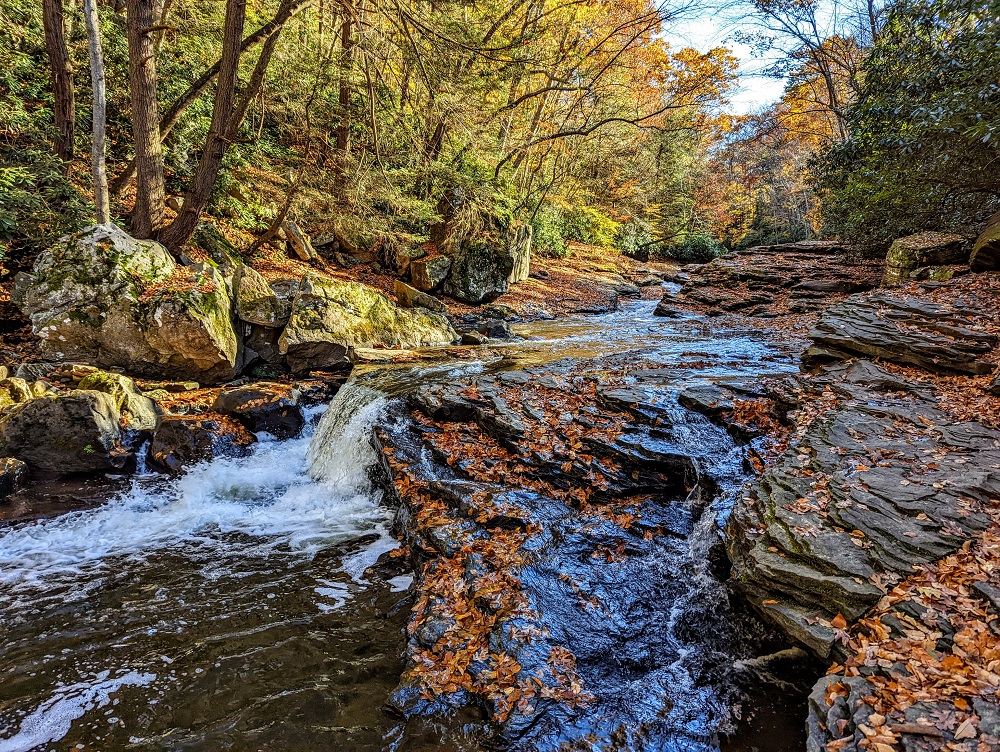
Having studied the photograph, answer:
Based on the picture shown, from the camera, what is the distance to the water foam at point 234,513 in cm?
494

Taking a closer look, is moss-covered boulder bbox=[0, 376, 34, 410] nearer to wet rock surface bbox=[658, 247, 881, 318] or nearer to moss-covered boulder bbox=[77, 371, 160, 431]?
moss-covered boulder bbox=[77, 371, 160, 431]

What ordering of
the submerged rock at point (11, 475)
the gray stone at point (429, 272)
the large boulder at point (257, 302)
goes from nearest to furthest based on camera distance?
the submerged rock at point (11, 475)
the large boulder at point (257, 302)
the gray stone at point (429, 272)

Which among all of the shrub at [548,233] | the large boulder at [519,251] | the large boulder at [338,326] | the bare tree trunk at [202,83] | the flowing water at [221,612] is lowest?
the flowing water at [221,612]

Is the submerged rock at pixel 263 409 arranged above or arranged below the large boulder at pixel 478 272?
below

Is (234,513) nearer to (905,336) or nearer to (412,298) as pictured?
(412,298)

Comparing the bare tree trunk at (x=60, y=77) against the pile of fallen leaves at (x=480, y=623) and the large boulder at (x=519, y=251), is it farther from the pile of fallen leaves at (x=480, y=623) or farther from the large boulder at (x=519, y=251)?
the large boulder at (x=519, y=251)

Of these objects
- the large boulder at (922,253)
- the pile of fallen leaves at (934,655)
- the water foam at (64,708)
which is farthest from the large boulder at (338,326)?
the large boulder at (922,253)

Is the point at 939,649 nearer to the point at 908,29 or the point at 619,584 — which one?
the point at 619,584

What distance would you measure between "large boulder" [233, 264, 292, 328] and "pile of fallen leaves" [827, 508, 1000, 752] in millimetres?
9872

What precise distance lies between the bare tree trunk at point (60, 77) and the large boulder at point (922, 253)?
1813 centimetres

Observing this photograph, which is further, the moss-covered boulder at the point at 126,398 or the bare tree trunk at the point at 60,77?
the bare tree trunk at the point at 60,77

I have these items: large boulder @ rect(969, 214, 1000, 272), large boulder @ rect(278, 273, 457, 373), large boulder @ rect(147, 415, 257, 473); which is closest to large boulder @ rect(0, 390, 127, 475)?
large boulder @ rect(147, 415, 257, 473)

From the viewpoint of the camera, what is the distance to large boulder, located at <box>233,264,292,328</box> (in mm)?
9195

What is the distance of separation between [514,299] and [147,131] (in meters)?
11.2
